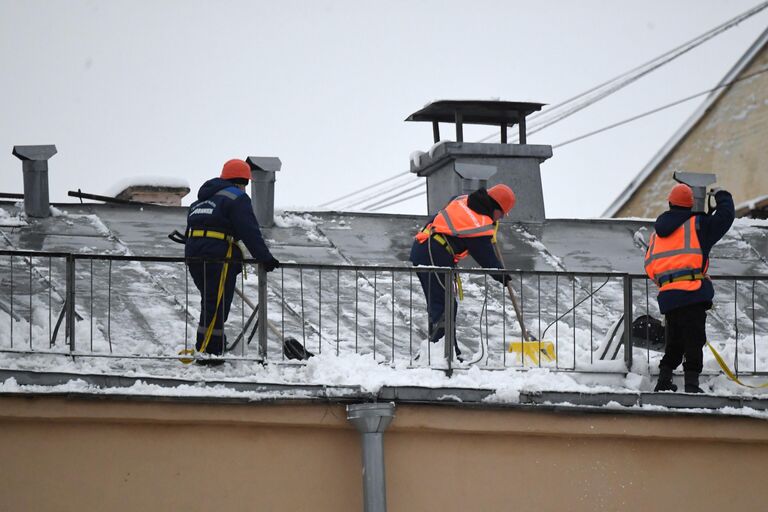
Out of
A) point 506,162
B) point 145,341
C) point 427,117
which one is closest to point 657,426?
point 145,341

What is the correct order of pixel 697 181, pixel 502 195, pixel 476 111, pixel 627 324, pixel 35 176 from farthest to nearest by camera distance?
pixel 476 111
pixel 697 181
pixel 35 176
pixel 502 195
pixel 627 324

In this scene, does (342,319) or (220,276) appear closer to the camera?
(220,276)

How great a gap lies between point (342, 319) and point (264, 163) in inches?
149

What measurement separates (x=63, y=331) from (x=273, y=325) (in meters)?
1.66

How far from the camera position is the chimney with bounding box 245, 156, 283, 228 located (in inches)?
609

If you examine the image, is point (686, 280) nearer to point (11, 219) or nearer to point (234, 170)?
point (234, 170)

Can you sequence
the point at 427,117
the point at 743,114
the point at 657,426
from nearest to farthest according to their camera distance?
the point at 657,426 < the point at 427,117 < the point at 743,114

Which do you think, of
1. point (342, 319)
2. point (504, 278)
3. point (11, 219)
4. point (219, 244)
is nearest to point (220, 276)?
point (219, 244)

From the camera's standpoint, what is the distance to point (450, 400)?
396 inches

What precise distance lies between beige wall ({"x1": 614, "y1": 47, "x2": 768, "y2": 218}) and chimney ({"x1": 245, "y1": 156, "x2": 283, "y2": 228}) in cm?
1285

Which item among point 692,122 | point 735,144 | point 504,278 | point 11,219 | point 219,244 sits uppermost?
point 692,122

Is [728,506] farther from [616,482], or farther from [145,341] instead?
[145,341]

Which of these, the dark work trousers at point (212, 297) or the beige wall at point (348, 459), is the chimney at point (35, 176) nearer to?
the dark work trousers at point (212, 297)

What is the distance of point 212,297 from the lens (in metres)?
10.6
